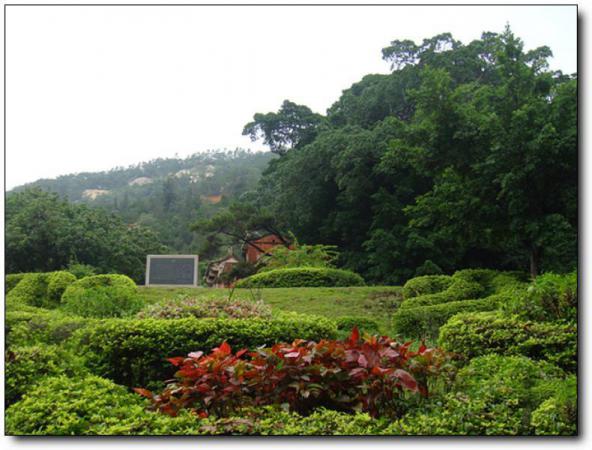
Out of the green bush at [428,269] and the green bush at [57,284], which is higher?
the green bush at [428,269]

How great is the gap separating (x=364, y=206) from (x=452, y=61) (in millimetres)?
3296

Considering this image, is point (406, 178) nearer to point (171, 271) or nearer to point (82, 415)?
point (171, 271)

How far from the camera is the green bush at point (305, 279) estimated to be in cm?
1066

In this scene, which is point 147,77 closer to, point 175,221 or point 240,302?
point 240,302

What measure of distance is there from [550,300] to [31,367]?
14.1 feet

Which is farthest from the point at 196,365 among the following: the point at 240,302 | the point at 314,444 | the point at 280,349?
the point at 240,302

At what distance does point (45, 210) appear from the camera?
914 cm

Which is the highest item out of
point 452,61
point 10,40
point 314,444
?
point 452,61

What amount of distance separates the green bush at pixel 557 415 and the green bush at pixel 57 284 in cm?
602

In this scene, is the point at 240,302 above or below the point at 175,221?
below

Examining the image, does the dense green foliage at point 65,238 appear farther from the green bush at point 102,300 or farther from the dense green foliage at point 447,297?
the dense green foliage at point 447,297

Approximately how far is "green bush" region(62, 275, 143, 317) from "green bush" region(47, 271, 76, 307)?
182 mm

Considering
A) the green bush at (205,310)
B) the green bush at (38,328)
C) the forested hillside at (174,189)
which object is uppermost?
the forested hillside at (174,189)

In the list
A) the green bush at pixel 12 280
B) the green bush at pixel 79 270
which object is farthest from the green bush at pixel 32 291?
the green bush at pixel 79 270
